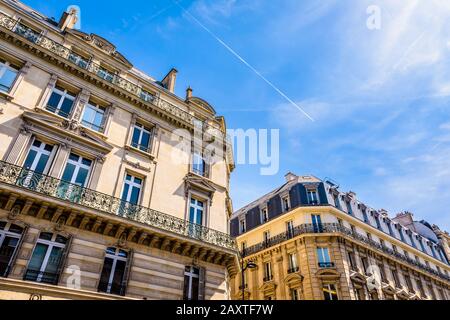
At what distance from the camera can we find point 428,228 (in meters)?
36.8

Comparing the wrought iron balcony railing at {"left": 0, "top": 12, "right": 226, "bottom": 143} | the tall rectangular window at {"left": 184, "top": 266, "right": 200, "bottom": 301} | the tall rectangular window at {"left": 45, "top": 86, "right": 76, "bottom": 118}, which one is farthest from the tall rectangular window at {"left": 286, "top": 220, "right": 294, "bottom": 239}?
the tall rectangular window at {"left": 45, "top": 86, "right": 76, "bottom": 118}

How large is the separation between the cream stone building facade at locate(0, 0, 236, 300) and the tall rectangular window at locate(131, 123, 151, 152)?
0.06m

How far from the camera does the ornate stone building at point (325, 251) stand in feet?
65.1

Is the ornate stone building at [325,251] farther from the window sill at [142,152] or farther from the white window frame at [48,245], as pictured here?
the white window frame at [48,245]

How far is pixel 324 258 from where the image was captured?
800 inches

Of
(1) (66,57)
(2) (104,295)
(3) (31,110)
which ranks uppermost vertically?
(1) (66,57)

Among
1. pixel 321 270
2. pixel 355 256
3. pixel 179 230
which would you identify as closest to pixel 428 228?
pixel 355 256

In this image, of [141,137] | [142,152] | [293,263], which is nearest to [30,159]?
[142,152]

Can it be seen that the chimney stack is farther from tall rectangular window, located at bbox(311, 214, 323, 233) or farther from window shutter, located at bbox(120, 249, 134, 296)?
tall rectangular window, located at bbox(311, 214, 323, 233)

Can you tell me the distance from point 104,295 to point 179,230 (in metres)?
→ 3.72

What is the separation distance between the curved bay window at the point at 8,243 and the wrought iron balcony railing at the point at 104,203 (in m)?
1.25

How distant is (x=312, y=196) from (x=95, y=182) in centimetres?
1776

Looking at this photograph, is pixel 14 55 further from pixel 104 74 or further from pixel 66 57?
pixel 104 74

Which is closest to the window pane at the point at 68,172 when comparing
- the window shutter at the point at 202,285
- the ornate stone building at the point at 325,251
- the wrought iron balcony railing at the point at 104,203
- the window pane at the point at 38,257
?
A: the wrought iron balcony railing at the point at 104,203
